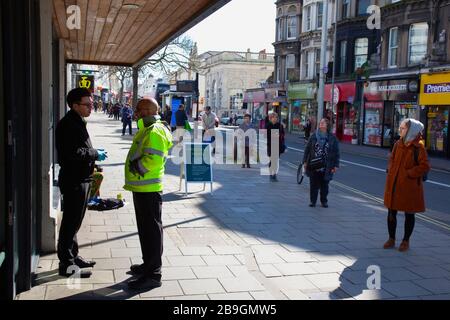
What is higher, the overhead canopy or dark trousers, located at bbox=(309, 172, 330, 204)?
the overhead canopy

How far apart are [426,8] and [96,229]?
22.9 metres

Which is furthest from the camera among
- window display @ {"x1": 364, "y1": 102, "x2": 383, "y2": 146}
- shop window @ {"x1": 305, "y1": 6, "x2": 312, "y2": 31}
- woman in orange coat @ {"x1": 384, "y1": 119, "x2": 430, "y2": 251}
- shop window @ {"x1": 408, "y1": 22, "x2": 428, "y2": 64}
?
shop window @ {"x1": 305, "y1": 6, "x2": 312, "y2": 31}

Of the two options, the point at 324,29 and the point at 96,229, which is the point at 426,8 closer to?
the point at 324,29

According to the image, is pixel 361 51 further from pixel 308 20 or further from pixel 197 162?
pixel 197 162

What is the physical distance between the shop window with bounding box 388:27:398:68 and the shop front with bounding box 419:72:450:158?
3488 mm

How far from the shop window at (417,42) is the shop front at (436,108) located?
1.54m

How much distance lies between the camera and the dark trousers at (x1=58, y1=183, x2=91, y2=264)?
501 centimetres

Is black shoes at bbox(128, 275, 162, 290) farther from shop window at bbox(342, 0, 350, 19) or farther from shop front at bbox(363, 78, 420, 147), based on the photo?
shop window at bbox(342, 0, 350, 19)

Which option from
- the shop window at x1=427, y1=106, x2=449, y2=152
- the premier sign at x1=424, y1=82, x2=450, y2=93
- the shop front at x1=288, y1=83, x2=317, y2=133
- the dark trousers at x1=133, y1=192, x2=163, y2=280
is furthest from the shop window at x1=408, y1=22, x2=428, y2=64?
the dark trousers at x1=133, y1=192, x2=163, y2=280

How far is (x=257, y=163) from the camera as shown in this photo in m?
16.8

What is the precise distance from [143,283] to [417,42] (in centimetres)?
2471

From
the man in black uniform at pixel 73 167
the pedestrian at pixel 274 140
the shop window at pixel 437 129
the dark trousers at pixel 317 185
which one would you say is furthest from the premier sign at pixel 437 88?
the man in black uniform at pixel 73 167
